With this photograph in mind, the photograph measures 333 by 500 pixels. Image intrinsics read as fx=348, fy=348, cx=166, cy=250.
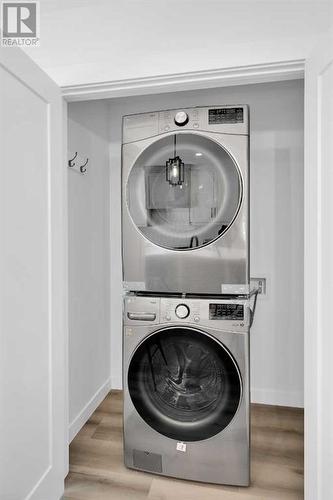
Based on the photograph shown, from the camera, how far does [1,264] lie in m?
1.26

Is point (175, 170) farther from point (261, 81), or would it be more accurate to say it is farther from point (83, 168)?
point (83, 168)

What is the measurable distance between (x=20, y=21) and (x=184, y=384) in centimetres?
206

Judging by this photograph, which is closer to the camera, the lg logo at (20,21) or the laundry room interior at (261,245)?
the lg logo at (20,21)

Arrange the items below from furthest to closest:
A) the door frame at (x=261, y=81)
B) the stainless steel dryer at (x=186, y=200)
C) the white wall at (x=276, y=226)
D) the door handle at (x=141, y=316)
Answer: the white wall at (x=276, y=226)
the door handle at (x=141, y=316)
the stainless steel dryer at (x=186, y=200)
the door frame at (x=261, y=81)

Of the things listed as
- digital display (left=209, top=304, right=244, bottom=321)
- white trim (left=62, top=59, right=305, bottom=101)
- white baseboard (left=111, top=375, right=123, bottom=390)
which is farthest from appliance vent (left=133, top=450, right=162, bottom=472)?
white trim (left=62, top=59, right=305, bottom=101)

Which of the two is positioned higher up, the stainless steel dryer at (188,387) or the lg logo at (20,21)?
the lg logo at (20,21)

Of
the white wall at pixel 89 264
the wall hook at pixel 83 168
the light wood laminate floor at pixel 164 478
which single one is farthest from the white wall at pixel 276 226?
the wall hook at pixel 83 168

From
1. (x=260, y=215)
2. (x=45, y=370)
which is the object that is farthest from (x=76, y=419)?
(x=260, y=215)

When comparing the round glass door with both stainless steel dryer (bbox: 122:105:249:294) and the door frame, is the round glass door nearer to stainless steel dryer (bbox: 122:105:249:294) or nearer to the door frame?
stainless steel dryer (bbox: 122:105:249:294)

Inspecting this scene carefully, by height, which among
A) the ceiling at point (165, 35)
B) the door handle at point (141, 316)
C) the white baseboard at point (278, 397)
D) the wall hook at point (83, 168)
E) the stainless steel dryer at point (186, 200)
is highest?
the ceiling at point (165, 35)

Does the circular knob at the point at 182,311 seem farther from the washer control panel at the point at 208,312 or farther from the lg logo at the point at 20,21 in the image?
the lg logo at the point at 20,21

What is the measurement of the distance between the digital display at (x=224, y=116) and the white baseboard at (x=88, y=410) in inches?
78.5

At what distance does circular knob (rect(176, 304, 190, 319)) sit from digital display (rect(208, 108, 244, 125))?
922 millimetres

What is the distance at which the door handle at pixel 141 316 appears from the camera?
180 centimetres
